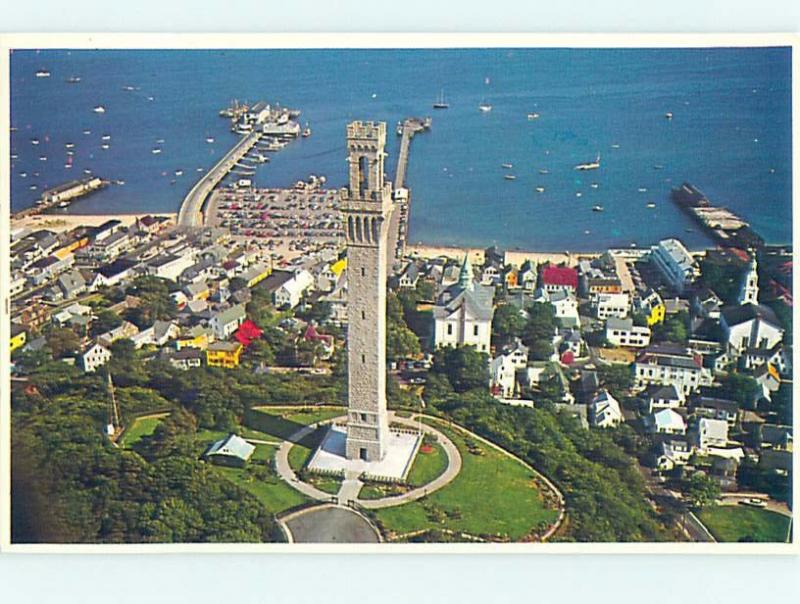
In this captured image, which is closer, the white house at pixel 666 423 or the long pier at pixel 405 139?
the white house at pixel 666 423

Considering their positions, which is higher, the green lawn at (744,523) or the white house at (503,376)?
the white house at (503,376)

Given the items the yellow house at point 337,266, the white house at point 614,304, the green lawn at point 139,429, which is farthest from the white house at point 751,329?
the green lawn at point 139,429

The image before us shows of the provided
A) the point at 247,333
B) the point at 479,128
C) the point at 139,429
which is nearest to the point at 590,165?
the point at 479,128

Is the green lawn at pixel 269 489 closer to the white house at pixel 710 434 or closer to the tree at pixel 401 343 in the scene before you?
the tree at pixel 401 343

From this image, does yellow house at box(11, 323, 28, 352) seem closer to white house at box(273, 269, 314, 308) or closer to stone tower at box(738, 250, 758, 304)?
white house at box(273, 269, 314, 308)
